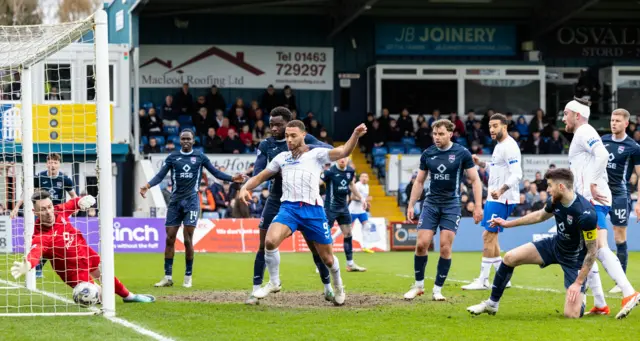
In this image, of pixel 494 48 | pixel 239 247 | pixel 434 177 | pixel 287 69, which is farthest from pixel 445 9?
pixel 434 177

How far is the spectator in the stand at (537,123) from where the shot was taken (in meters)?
35.4

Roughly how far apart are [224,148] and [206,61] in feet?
18.4

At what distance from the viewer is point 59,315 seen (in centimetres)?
1073

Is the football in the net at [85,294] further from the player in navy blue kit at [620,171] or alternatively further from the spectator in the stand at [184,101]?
the spectator in the stand at [184,101]

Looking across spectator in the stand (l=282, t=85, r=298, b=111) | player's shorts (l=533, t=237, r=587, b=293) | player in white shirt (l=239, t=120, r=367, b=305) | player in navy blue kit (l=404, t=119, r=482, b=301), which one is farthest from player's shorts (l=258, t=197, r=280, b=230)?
spectator in the stand (l=282, t=85, r=298, b=111)

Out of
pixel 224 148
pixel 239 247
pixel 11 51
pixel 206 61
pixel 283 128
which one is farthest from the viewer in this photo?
pixel 206 61

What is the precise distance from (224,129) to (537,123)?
36.4 ft

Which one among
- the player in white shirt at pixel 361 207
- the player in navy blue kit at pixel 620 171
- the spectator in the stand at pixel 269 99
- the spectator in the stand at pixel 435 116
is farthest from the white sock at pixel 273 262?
the spectator in the stand at pixel 435 116

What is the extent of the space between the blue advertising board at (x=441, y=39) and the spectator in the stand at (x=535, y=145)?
5.63 meters

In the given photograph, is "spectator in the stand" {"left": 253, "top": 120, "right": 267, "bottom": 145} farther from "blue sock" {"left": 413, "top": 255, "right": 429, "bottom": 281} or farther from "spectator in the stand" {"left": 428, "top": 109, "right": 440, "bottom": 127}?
"blue sock" {"left": 413, "top": 255, "right": 429, "bottom": 281}

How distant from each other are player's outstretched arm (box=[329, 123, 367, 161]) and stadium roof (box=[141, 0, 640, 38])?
74.6 feet

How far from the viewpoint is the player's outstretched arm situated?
33.8 feet

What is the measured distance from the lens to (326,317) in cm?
1043

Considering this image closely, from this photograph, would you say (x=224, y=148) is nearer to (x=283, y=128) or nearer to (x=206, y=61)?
(x=206, y=61)
